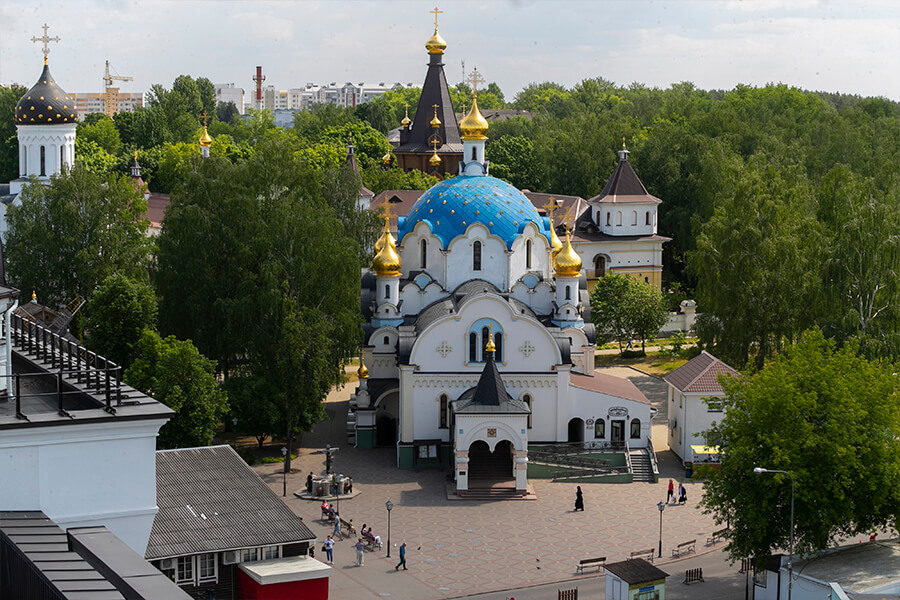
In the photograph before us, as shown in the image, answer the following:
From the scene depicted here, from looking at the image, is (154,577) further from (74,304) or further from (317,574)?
(74,304)

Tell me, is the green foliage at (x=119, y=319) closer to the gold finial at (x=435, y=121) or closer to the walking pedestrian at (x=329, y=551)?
the walking pedestrian at (x=329, y=551)

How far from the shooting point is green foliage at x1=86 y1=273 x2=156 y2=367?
4356cm

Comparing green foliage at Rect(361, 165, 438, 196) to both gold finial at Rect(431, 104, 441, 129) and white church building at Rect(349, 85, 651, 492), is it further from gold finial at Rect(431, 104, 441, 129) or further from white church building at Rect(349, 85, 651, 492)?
white church building at Rect(349, 85, 651, 492)

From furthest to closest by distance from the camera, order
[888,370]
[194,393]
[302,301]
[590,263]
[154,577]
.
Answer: [590,263] < [302,301] < [194,393] < [888,370] < [154,577]

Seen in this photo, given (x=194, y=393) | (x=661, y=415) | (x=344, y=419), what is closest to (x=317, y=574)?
(x=194, y=393)

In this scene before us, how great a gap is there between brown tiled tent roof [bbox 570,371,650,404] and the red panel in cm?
1641

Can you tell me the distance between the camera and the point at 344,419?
48.5 metres

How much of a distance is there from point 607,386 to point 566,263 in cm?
458

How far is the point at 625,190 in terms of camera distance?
6712 centimetres

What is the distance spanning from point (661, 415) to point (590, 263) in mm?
18685

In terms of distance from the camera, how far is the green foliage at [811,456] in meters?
29.2

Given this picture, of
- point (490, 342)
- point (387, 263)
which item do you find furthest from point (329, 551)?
point (387, 263)

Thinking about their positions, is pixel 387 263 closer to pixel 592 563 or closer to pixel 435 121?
pixel 592 563

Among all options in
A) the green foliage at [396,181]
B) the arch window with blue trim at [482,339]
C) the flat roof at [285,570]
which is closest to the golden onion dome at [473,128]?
the arch window with blue trim at [482,339]
